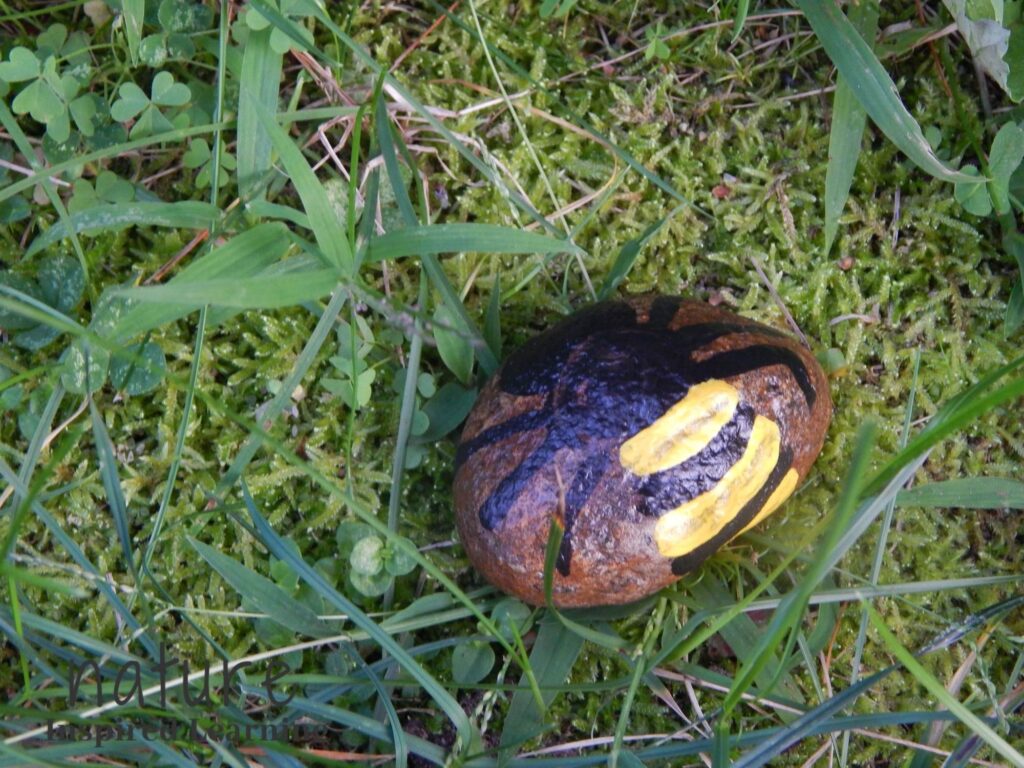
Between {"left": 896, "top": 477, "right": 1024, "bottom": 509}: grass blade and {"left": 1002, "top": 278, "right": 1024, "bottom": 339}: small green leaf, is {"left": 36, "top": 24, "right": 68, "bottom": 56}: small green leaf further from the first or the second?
{"left": 1002, "top": 278, "right": 1024, "bottom": 339}: small green leaf

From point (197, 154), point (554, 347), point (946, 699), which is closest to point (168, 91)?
point (197, 154)

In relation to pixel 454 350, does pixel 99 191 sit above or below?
above

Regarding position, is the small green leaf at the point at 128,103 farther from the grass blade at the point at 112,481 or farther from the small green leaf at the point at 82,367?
the grass blade at the point at 112,481

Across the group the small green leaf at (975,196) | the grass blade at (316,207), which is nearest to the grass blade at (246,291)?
the grass blade at (316,207)

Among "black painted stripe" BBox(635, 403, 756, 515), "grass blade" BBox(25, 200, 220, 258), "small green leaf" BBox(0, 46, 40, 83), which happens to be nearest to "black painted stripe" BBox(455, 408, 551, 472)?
"black painted stripe" BBox(635, 403, 756, 515)

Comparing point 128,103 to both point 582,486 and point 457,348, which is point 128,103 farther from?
point 582,486

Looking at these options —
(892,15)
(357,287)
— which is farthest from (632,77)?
(357,287)
